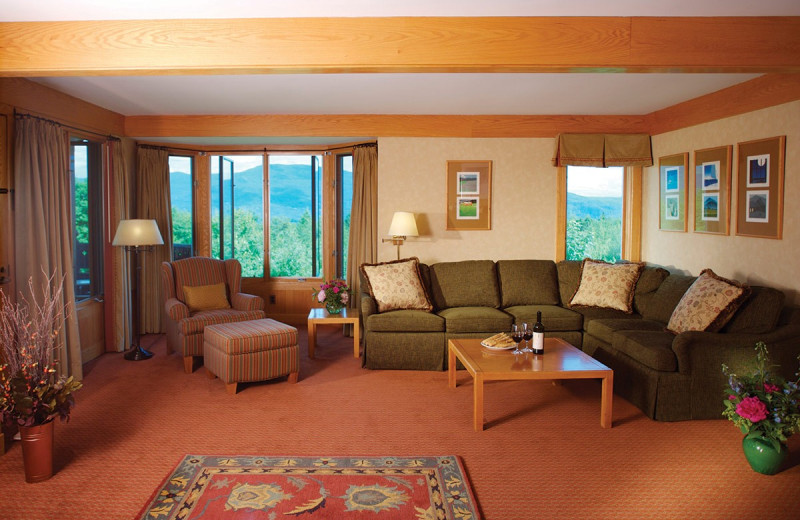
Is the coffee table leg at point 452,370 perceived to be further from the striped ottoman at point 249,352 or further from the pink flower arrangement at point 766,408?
the pink flower arrangement at point 766,408

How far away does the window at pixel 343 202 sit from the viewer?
24.0ft

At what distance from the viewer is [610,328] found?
5059 millimetres

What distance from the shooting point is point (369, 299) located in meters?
5.73

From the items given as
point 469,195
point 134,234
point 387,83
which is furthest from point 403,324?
point 134,234

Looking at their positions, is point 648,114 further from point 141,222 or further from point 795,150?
point 141,222

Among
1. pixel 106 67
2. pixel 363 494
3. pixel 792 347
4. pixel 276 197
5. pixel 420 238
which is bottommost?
pixel 363 494

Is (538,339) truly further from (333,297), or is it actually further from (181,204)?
(181,204)

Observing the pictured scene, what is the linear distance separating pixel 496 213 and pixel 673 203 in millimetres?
1723

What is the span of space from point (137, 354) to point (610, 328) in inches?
169

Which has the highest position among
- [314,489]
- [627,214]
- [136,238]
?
[627,214]

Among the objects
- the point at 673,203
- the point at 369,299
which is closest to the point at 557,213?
the point at 673,203

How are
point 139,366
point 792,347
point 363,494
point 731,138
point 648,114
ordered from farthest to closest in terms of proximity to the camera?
point 648,114
point 139,366
point 731,138
point 792,347
point 363,494

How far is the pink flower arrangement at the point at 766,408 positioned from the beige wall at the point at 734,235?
4.21 ft

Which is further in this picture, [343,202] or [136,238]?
[343,202]
